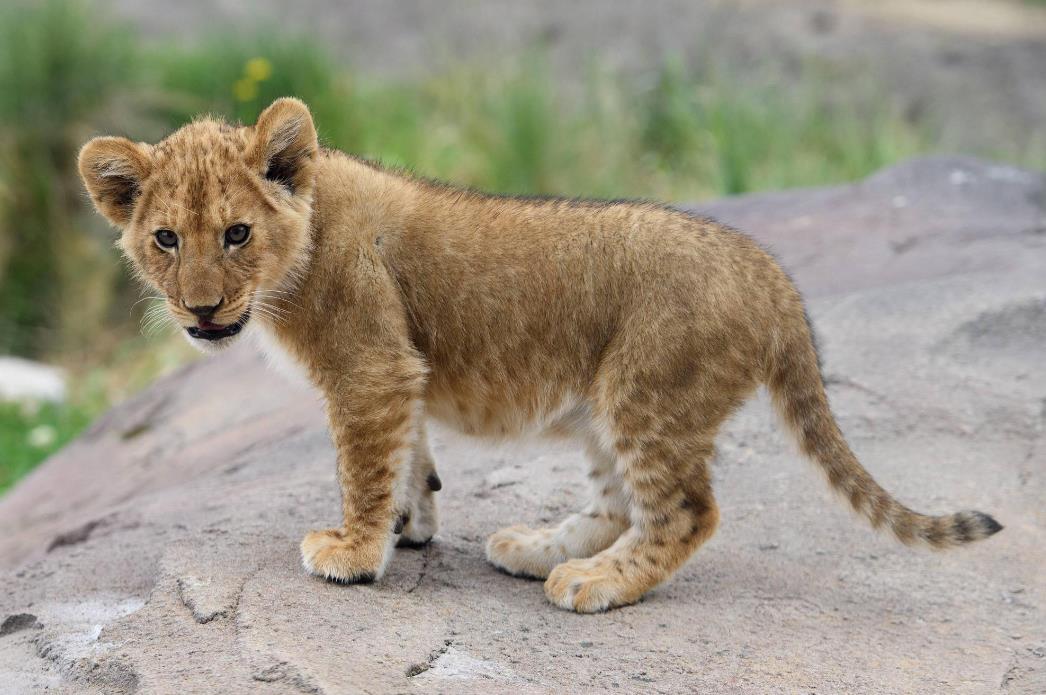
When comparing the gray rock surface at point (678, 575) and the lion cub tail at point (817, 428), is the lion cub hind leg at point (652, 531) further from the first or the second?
the lion cub tail at point (817, 428)

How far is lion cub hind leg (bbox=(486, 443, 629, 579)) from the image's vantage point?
477cm

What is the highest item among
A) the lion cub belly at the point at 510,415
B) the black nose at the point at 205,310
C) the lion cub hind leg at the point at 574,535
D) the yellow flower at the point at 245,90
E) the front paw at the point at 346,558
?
the black nose at the point at 205,310

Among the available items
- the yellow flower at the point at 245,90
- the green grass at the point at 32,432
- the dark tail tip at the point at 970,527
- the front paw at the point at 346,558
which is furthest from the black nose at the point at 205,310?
the yellow flower at the point at 245,90

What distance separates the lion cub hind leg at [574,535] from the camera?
15.6 ft

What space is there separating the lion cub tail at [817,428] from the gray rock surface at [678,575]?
0.13m

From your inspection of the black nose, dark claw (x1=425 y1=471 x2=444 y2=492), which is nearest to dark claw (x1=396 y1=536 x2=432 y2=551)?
dark claw (x1=425 y1=471 x2=444 y2=492)

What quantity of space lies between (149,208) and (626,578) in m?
1.97

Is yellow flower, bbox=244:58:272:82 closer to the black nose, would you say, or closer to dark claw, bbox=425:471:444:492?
dark claw, bbox=425:471:444:492

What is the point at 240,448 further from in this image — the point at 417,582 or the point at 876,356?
the point at 876,356

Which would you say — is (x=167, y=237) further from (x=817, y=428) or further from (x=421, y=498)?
(x=817, y=428)

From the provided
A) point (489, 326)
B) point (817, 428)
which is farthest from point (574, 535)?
point (817, 428)

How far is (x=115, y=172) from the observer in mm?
4398

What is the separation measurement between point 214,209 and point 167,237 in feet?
0.61

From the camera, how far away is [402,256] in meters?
4.70
